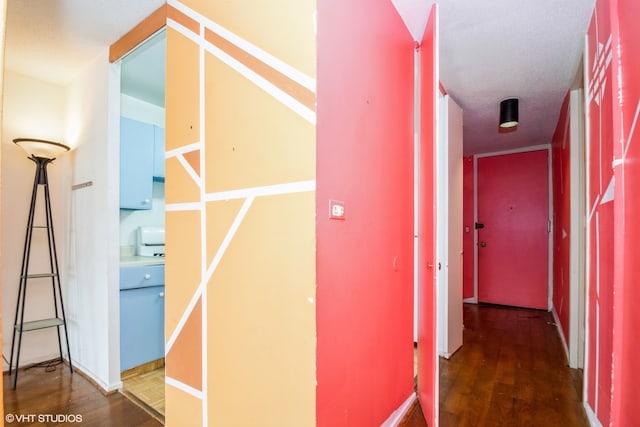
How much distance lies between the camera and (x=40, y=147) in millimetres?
2428

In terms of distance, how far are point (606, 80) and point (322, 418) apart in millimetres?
2081

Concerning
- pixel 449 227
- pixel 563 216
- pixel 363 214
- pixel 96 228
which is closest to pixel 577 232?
pixel 563 216

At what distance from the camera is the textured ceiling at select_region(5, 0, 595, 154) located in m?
1.84

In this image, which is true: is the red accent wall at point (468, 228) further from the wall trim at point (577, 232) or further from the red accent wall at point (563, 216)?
the wall trim at point (577, 232)

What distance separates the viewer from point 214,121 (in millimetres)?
1562

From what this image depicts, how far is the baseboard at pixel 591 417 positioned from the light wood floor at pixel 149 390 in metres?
2.49

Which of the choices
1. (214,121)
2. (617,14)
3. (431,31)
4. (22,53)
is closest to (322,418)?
(214,121)

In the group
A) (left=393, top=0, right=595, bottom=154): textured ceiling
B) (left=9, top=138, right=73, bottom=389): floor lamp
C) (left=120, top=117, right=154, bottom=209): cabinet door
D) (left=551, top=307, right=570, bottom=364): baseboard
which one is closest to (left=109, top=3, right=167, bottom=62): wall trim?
(left=120, top=117, right=154, bottom=209): cabinet door

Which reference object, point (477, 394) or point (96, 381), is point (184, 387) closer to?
point (96, 381)

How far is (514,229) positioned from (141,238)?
4809 millimetres

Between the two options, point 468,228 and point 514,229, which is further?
point 468,228

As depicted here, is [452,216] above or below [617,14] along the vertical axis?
below

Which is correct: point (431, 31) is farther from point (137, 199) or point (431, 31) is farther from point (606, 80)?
point (137, 199)

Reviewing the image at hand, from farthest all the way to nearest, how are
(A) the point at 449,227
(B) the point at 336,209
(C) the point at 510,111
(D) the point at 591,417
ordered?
(C) the point at 510,111 < (A) the point at 449,227 < (D) the point at 591,417 < (B) the point at 336,209
